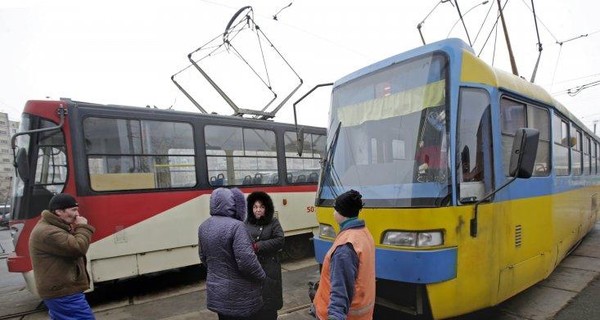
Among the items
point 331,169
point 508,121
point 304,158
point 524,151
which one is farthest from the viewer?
point 304,158

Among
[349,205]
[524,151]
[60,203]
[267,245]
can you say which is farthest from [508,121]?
[60,203]

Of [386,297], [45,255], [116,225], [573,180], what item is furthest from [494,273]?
[116,225]

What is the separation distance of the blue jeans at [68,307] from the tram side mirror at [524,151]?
3.80 m

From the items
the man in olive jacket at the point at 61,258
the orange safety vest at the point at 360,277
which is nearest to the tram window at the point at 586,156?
the orange safety vest at the point at 360,277

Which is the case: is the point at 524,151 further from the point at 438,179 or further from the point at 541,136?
the point at 541,136

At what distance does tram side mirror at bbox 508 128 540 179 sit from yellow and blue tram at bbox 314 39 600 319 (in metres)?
0.06

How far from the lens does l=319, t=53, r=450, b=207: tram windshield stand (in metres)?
3.22

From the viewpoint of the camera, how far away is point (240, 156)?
675 centimetres

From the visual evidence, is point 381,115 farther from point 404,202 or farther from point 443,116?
point 404,202

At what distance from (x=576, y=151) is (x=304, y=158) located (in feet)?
16.2

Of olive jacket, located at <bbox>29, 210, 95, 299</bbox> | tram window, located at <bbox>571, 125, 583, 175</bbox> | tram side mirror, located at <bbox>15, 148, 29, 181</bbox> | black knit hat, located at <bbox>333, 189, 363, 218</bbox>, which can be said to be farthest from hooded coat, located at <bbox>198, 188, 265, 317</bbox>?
tram window, located at <bbox>571, 125, 583, 175</bbox>

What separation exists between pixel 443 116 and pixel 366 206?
1.08 metres

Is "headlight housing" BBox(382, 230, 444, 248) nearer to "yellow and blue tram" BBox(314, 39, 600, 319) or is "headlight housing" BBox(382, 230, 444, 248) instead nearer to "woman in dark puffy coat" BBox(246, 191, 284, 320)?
"yellow and blue tram" BBox(314, 39, 600, 319)

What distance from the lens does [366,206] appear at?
3457mm
